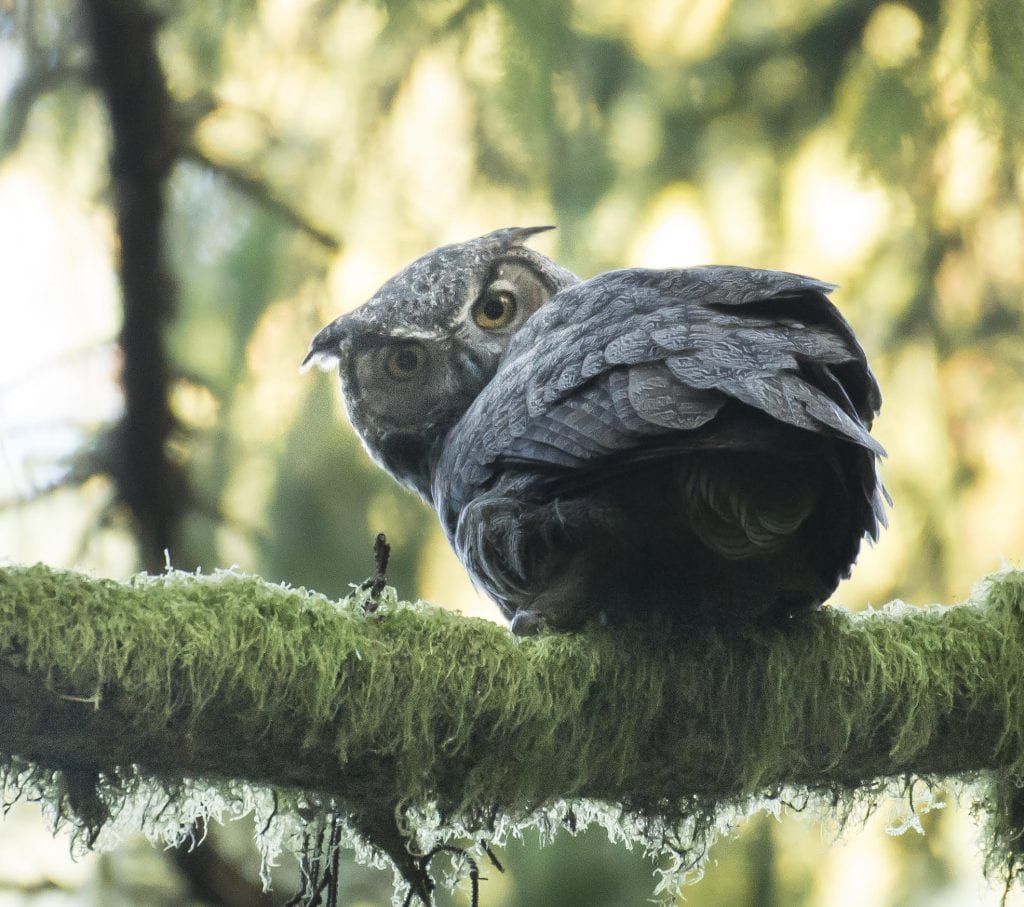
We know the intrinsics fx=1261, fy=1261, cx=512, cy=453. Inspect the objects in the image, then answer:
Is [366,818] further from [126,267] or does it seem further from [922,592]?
[922,592]

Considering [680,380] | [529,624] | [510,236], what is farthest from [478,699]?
[510,236]

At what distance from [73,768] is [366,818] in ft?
1.68

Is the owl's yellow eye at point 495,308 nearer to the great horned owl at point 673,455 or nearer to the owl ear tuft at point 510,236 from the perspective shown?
the owl ear tuft at point 510,236

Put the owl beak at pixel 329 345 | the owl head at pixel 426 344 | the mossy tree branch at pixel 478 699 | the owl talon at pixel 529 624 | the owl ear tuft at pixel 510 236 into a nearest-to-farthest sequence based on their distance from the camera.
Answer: the mossy tree branch at pixel 478 699 → the owl talon at pixel 529 624 → the owl head at pixel 426 344 → the owl beak at pixel 329 345 → the owl ear tuft at pixel 510 236

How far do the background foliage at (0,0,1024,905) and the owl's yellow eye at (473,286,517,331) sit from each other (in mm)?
782

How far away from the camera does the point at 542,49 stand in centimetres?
368

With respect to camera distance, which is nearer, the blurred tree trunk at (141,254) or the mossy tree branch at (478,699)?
the mossy tree branch at (478,699)

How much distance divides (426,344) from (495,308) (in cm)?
25

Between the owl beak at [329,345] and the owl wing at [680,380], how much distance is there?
33.9 inches

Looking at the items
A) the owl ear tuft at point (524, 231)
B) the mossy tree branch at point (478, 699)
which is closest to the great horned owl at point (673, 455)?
the mossy tree branch at point (478, 699)

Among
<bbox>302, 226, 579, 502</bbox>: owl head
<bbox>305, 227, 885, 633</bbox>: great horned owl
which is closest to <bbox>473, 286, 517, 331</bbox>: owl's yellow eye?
<bbox>302, 226, 579, 502</bbox>: owl head

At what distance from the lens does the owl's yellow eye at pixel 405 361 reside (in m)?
3.30

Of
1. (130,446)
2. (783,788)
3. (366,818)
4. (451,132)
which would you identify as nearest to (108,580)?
(366,818)

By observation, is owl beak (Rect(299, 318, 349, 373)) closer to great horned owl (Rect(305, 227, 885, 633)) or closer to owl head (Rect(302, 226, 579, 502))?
owl head (Rect(302, 226, 579, 502))
